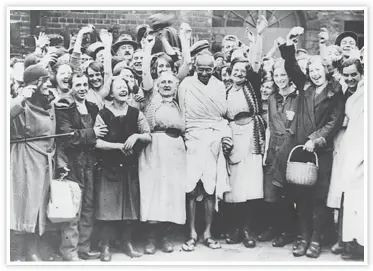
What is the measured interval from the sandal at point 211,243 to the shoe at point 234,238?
154 millimetres

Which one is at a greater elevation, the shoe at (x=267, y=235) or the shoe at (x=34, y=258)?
the shoe at (x=267, y=235)

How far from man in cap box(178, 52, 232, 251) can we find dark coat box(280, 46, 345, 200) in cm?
97

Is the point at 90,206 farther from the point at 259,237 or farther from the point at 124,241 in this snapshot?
the point at 259,237

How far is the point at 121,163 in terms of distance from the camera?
6473mm

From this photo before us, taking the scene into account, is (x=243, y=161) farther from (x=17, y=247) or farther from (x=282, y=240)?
(x=17, y=247)

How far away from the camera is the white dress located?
21.9ft

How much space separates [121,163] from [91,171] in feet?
1.20

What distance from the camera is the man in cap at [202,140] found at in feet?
21.7

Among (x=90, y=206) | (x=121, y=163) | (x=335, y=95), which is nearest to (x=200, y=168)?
(x=121, y=163)

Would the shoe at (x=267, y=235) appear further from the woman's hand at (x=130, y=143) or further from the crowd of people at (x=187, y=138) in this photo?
the woman's hand at (x=130, y=143)

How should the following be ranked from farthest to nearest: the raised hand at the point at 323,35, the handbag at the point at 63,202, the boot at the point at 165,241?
the raised hand at the point at 323,35 → the boot at the point at 165,241 → the handbag at the point at 63,202

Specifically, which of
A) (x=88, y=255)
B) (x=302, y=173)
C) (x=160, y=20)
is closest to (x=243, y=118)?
(x=302, y=173)

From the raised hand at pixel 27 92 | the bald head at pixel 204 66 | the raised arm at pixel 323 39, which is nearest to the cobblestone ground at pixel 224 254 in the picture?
the raised hand at pixel 27 92

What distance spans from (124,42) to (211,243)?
2.66 metres
